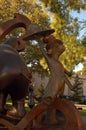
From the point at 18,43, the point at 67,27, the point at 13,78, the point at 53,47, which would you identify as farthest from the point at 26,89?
the point at 67,27

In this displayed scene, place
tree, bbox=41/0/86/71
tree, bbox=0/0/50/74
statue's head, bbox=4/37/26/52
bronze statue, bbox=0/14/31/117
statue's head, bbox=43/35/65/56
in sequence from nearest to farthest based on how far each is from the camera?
bronze statue, bbox=0/14/31/117 → statue's head, bbox=43/35/65/56 → statue's head, bbox=4/37/26/52 → tree, bbox=41/0/86/71 → tree, bbox=0/0/50/74

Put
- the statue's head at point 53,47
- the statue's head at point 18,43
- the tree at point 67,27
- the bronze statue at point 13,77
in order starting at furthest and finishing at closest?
the tree at point 67,27, the statue's head at point 18,43, the statue's head at point 53,47, the bronze statue at point 13,77

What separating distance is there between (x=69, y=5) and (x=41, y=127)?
763 cm

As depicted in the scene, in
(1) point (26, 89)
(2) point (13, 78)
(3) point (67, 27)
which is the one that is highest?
(3) point (67, 27)

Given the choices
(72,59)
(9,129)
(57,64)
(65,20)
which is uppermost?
(65,20)

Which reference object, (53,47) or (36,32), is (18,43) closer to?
(36,32)

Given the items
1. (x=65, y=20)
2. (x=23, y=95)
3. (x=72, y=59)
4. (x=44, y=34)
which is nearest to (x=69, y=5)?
(x=65, y=20)

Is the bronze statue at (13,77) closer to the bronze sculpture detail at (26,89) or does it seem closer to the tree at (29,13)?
the bronze sculpture detail at (26,89)

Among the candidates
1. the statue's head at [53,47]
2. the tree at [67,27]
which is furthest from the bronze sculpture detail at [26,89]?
the tree at [67,27]

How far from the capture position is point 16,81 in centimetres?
452

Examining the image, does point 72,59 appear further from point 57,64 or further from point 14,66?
point 14,66

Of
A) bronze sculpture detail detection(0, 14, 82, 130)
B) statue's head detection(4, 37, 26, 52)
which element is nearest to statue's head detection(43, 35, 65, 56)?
bronze sculpture detail detection(0, 14, 82, 130)

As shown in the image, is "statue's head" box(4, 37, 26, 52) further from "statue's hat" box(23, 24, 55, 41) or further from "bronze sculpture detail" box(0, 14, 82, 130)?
"bronze sculpture detail" box(0, 14, 82, 130)

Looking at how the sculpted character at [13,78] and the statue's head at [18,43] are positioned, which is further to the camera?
the statue's head at [18,43]
